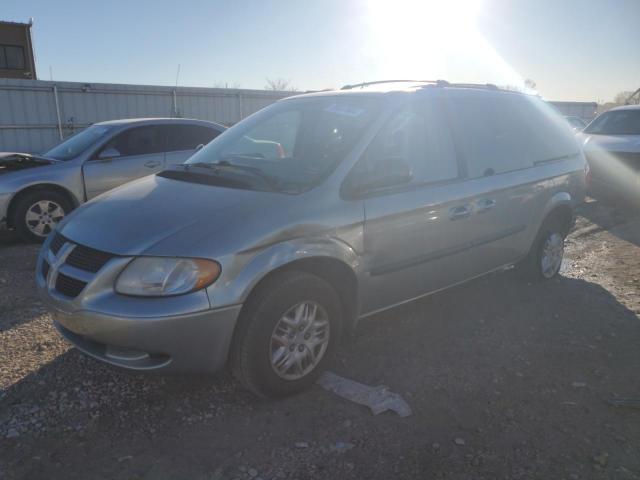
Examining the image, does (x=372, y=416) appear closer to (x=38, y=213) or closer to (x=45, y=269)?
(x=45, y=269)

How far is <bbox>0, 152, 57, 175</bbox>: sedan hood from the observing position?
657cm

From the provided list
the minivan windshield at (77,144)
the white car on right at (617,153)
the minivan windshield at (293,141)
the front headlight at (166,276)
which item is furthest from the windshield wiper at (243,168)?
the white car on right at (617,153)

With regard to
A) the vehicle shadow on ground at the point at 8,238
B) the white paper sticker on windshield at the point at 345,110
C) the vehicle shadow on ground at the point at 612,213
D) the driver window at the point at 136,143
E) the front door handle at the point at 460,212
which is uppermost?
the white paper sticker on windshield at the point at 345,110

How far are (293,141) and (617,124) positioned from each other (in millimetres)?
8864

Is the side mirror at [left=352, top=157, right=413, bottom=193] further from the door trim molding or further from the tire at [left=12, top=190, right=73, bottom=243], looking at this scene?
the tire at [left=12, top=190, right=73, bottom=243]

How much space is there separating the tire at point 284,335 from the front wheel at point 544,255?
8.94 ft

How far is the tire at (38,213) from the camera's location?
651 cm

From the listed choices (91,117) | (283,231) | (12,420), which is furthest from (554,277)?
(91,117)

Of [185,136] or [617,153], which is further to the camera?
[617,153]

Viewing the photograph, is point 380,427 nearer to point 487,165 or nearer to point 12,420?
point 12,420

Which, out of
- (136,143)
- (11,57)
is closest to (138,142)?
(136,143)

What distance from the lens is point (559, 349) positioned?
151 inches

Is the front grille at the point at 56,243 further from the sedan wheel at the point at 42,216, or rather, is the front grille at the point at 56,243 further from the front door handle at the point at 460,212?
the sedan wheel at the point at 42,216

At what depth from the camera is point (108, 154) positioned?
22.9 feet
